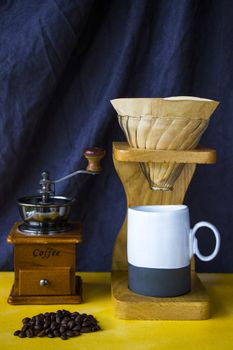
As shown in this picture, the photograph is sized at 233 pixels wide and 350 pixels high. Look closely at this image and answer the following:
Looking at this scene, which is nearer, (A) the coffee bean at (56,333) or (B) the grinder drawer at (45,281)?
(A) the coffee bean at (56,333)

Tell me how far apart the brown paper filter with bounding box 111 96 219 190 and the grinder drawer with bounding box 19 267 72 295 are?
297 millimetres

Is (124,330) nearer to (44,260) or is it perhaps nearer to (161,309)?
(161,309)

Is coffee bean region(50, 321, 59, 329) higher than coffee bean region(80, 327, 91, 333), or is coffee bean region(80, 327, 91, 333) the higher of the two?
coffee bean region(50, 321, 59, 329)

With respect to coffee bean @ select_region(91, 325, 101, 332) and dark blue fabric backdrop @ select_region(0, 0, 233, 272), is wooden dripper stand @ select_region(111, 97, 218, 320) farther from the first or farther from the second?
dark blue fabric backdrop @ select_region(0, 0, 233, 272)

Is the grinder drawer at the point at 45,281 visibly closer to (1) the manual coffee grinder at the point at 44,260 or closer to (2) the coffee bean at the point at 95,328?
(1) the manual coffee grinder at the point at 44,260

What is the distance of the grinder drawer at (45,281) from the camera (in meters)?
1.06

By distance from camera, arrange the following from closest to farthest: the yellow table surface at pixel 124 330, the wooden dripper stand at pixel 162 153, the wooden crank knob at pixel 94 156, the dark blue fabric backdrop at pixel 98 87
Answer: the yellow table surface at pixel 124 330 → the wooden dripper stand at pixel 162 153 → the wooden crank knob at pixel 94 156 → the dark blue fabric backdrop at pixel 98 87

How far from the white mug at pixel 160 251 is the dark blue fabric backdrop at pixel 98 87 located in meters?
0.33

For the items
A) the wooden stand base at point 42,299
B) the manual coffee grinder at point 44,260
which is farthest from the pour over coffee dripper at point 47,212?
the wooden stand base at point 42,299

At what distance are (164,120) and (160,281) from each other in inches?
12.1

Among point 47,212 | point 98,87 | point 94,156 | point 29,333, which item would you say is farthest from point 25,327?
point 98,87

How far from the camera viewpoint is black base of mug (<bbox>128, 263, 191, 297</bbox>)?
1023 mm

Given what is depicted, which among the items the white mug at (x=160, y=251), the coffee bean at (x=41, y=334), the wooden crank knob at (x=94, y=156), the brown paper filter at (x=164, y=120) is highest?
the brown paper filter at (x=164, y=120)

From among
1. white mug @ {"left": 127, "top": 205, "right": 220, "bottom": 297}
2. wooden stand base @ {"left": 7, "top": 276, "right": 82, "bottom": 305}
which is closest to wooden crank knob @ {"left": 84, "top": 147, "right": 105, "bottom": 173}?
white mug @ {"left": 127, "top": 205, "right": 220, "bottom": 297}
